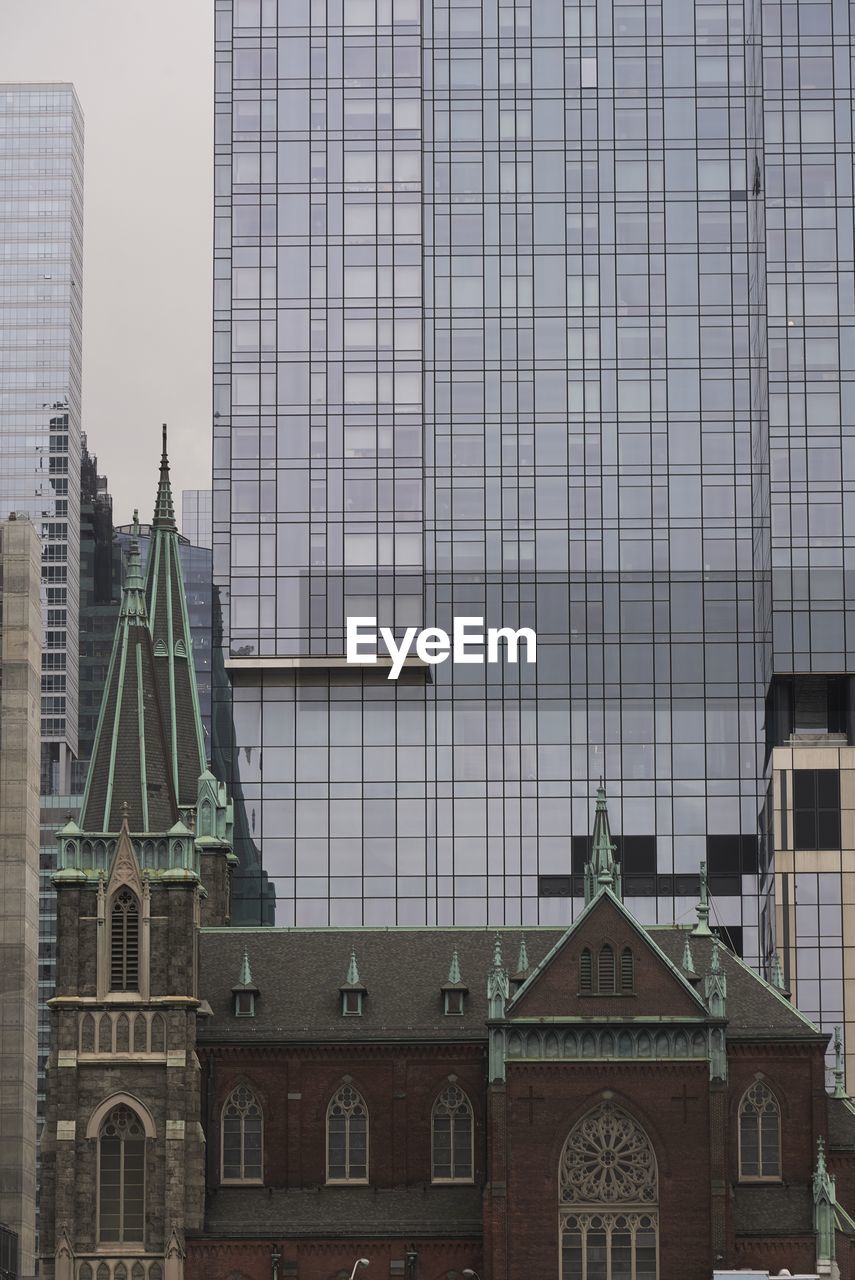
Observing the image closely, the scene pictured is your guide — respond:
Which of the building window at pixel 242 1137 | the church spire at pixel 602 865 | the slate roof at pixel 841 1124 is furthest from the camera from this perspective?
the slate roof at pixel 841 1124

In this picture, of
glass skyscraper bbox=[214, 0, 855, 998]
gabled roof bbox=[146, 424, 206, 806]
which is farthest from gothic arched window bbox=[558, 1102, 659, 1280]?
glass skyscraper bbox=[214, 0, 855, 998]

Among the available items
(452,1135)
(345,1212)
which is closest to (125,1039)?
(345,1212)

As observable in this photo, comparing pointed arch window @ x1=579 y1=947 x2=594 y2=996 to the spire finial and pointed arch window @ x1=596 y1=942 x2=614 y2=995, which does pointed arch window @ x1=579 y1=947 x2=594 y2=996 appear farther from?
the spire finial

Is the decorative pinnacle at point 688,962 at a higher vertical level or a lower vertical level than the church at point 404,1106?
higher

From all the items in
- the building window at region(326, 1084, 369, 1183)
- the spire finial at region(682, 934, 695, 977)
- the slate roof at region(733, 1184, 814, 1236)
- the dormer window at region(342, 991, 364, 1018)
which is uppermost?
the spire finial at region(682, 934, 695, 977)

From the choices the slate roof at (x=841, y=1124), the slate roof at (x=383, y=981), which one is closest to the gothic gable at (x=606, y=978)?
the slate roof at (x=383, y=981)

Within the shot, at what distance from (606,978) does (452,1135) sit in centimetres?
1050

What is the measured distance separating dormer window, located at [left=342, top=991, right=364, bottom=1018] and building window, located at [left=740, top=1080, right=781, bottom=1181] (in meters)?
17.7

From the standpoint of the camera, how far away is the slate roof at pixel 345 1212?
402 feet

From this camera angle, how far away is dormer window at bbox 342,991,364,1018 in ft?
418

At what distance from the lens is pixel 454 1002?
5027 inches

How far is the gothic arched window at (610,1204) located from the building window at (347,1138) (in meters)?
9.94

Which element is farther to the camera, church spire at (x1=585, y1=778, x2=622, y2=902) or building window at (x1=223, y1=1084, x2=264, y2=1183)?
building window at (x1=223, y1=1084, x2=264, y2=1183)

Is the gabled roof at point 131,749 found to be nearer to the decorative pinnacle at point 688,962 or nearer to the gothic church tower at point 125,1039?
the gothic church tower at point 125,1039
